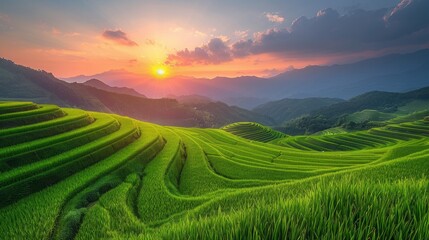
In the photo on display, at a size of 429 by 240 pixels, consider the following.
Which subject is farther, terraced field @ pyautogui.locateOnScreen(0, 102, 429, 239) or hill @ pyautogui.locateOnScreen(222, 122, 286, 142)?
hill @ pyautogui.locateOnScreen(222, 122, 286, 142)

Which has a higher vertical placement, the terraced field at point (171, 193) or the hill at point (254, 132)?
the terraced field at point (171, 193)

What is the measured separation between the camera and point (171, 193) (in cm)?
1767

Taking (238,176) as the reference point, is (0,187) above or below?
above

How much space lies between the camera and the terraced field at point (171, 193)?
3234 mm

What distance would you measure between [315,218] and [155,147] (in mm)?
27814

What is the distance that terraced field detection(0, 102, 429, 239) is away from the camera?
3234mm

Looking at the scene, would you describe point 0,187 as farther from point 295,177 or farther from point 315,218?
point 295,177

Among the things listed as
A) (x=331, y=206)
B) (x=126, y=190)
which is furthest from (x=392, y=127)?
(x=331, y=206)

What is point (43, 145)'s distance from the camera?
20.7 metres

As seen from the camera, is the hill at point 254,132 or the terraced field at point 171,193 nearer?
the terraced field at point 171,193

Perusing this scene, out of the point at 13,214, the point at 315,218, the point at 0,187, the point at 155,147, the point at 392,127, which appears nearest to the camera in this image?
the point at 315,218

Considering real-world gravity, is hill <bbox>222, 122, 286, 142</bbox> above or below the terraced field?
below

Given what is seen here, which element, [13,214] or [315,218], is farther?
[13,214]

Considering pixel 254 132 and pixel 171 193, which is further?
pixel 254 132
